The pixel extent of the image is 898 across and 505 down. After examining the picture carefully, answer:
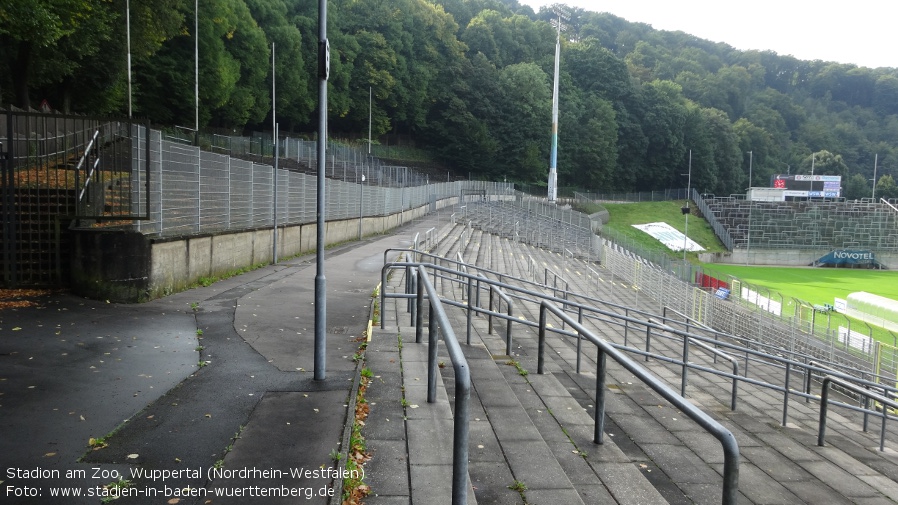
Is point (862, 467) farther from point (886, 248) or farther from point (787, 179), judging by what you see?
point (787, 179)

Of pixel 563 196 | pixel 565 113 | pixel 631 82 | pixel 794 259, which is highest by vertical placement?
pixel 631 82

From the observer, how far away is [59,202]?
11.6 meters

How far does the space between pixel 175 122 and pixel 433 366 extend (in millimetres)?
44116

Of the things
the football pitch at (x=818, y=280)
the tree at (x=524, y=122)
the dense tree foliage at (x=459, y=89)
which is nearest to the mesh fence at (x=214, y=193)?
the dense tree foliage at (x=459, y=89)

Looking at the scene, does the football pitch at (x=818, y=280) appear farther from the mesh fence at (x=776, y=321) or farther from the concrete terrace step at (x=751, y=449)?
the concrete terrace step at (x=751, y=449)

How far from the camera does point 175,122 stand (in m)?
45.7

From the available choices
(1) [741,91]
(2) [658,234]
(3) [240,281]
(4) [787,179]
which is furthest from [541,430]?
(1) [741,91]

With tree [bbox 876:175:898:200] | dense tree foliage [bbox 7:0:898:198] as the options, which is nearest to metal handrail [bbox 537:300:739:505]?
dense tree foliage [bbox 7:0:898:198]

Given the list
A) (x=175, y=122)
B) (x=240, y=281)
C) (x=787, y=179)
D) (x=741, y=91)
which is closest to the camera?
(x=240, y=281)

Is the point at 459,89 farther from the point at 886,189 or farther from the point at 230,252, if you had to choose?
the point at 886,189

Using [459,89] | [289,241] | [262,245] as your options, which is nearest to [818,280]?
[459,89]

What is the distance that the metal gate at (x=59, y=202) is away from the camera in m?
11.0

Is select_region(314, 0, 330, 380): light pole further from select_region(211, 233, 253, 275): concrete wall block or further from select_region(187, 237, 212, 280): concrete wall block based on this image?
select_region(211, 233, 253, 275): concrete wall block

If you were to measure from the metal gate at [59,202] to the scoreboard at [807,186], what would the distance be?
89690 millimetres
